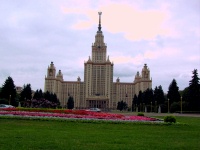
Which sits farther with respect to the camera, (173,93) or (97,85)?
(97,85)

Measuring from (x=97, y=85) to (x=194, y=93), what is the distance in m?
101

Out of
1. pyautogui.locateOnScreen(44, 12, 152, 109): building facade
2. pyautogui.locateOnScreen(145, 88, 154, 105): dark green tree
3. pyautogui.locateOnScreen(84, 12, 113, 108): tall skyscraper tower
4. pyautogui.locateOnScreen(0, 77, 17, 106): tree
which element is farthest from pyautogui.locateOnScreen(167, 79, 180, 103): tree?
pyautogui.locateOnScreen(84, 12, 113, 108): tall skyscraper tower

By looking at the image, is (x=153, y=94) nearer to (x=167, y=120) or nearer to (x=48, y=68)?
(x=167, y=120)

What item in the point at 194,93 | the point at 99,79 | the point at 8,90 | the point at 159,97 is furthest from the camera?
the point at 99,79

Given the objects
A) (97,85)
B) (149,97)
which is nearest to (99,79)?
(97,85)

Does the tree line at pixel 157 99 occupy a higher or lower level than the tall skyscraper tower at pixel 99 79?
lower

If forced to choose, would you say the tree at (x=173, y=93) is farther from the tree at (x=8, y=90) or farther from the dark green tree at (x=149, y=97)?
the tree at (x=8, y=90)

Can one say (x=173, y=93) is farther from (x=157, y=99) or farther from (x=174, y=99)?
(x=157, y=99)

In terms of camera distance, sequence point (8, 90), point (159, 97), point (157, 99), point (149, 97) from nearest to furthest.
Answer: point (8, 90) → point (159, 97) → point (157, 99) → point (149, 97)

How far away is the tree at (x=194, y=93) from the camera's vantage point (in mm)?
57500

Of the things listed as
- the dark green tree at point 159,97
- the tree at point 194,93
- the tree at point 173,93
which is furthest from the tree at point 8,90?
the tree at point 194,93

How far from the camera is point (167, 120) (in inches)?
883

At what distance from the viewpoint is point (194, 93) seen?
57844 millimetres

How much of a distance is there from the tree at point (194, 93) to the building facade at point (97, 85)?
83.8 meters
